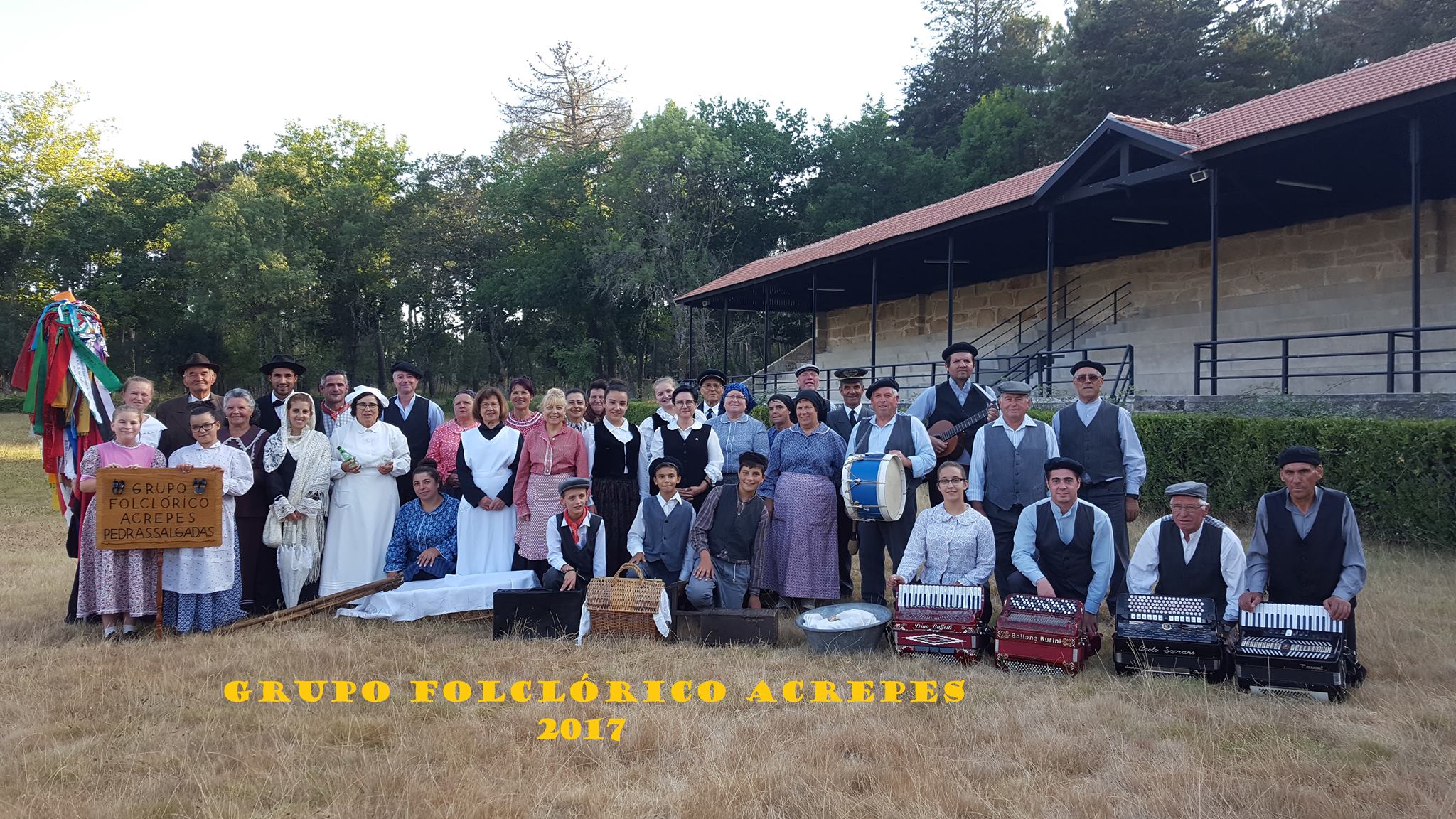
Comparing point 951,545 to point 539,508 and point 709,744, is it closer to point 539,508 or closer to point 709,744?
point 709,744

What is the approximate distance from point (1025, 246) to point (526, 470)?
13.6 metres

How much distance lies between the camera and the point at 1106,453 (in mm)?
5934

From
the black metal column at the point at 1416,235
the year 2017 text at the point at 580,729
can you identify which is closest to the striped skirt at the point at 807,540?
the year 2017 text at the point at 580,729

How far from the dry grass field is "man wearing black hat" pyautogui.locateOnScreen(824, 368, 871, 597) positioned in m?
1.58

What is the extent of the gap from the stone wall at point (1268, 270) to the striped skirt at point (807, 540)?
1122 centimetres

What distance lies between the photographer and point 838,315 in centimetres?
2545

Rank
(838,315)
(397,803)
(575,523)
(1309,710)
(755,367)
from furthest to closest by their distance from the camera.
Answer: (755,367), (838,315), (575,523), (1309,710), (397,803)

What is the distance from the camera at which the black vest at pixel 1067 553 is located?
17.3 ft

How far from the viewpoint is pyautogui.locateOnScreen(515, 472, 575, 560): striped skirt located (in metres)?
6.45

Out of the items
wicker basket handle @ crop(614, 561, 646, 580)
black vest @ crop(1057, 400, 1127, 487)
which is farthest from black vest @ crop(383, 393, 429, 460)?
black vest @ crop(1057, 400, 1127, 487)

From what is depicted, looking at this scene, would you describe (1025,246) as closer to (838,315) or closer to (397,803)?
(838,315)

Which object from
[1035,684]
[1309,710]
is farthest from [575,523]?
[1309,710]

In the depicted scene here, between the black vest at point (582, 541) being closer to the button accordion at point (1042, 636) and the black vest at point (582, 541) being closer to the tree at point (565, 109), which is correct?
→ the button accordion at point (1042, 636)

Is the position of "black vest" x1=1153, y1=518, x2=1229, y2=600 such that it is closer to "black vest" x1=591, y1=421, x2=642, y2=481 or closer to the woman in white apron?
"black vest" x1=591, y1=421, x2=642, y2=481
